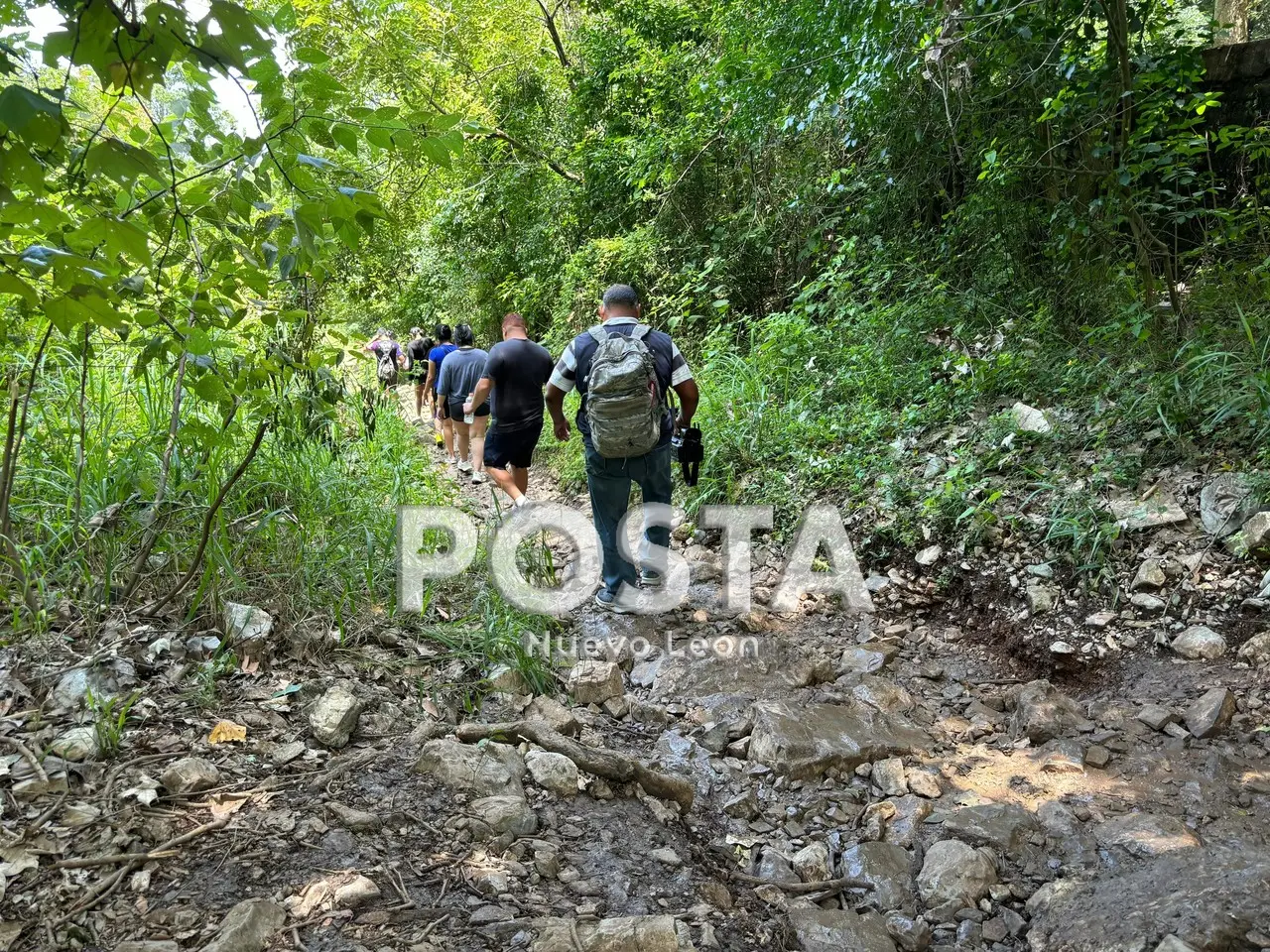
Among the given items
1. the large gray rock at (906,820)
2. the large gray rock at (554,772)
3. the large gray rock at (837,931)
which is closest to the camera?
the large gray rock at (837,931)

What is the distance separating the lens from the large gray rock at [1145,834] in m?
2.68

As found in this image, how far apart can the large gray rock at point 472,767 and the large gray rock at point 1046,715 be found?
2.26m

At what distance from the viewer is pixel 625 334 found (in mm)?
4664

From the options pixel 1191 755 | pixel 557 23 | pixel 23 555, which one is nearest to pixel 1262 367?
pixel 1191 755

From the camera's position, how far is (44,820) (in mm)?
2111

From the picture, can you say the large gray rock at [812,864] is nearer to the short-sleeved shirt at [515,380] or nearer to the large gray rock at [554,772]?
the large gray rock at [554,772]

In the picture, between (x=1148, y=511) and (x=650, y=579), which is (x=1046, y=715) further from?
(x=650, y=579)

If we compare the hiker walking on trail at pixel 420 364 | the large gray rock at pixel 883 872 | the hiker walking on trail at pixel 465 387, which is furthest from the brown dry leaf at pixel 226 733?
the hiker walking on trail at pixel 420 364

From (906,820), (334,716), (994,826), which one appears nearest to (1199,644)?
(994,826)

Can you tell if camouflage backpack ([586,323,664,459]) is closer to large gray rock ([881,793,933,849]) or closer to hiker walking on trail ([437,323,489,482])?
large gray rock ([881,793,933,849])

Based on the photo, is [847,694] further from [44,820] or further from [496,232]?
[496,232]

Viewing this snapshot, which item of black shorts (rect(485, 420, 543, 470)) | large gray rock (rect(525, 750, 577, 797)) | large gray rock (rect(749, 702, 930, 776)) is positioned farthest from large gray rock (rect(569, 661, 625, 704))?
black shorts (rect(485, 420, 543, 470))

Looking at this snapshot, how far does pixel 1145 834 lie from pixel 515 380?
499 cm

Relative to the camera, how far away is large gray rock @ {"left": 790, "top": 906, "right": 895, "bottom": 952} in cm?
244
